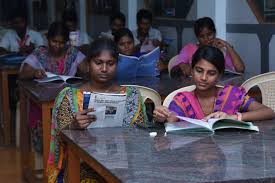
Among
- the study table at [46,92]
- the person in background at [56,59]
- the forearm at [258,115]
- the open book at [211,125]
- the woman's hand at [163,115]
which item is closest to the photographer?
the open book at [211,125]

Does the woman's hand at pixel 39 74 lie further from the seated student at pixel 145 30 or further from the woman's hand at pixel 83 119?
the seated student at pixel 145 30

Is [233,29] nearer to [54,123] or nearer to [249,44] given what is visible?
[249,44]

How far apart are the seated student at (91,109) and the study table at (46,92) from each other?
0.83m

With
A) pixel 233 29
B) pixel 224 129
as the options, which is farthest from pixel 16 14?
pixel 224 129

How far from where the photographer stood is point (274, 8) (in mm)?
5520

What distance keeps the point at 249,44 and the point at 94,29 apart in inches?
189

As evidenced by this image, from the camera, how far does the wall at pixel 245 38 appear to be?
18.9ft

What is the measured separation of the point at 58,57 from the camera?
16.4 ft

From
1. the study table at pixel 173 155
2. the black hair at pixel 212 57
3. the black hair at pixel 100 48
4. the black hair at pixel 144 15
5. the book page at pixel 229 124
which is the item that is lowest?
the study table at pixel 173 155

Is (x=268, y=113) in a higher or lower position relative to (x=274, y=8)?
lower

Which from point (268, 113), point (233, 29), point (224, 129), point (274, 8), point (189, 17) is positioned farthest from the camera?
point (189, 17)

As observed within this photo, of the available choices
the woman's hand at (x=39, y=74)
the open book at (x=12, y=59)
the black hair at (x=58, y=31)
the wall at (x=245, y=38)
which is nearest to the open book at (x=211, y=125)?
the woman's hand at (x=39, y=74)

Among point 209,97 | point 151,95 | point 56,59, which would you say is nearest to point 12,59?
point 56,59

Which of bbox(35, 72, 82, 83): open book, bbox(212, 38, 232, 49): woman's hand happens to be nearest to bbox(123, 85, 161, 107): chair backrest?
bbox(35, 72, 82, 83): open book
